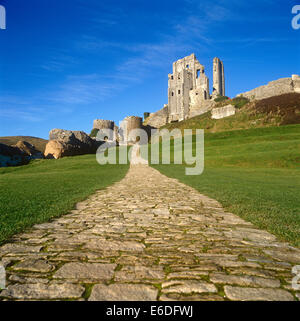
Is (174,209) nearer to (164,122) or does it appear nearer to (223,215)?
(223,215)

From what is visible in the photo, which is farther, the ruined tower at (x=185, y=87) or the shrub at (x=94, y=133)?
the ruined tower at (x=185, y=87)

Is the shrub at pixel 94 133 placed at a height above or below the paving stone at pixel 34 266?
above

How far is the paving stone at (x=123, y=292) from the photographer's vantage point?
6.81ft

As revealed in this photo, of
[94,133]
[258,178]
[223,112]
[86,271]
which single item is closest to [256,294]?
[86,271]

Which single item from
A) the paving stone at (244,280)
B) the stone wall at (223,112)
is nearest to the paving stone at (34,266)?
the paving stone at (244,280)

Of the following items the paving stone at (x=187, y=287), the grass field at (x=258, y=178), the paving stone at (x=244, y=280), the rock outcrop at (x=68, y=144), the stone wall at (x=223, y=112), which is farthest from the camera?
the stone wall at (x=223, y=112)

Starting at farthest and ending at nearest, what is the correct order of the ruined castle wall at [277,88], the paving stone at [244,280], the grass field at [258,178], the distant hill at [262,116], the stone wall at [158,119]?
the stone wall at [158,119] < the ruined castle wall at [277,88] < the distant hill at [262,116] < the grass field at [258,178] < the paving stone at [244,280]

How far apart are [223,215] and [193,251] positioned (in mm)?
2426

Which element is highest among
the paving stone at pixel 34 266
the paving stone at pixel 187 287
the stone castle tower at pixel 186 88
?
the stone castle tower at pixel 186 88

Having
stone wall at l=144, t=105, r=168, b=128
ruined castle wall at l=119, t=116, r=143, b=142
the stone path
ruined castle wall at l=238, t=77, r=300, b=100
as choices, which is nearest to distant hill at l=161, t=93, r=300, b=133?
ruined castle wall at l=238, t=77, r=300, b=100

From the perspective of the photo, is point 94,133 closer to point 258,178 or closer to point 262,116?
point 262,116

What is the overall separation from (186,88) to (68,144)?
203 ft

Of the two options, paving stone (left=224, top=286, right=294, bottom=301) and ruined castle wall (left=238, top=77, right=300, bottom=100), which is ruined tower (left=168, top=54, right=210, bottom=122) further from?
paving stone (left=224, top=286, right=294, bottom=301)

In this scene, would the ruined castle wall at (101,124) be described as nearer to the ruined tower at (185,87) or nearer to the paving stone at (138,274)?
the ruined tower at (185,87)
